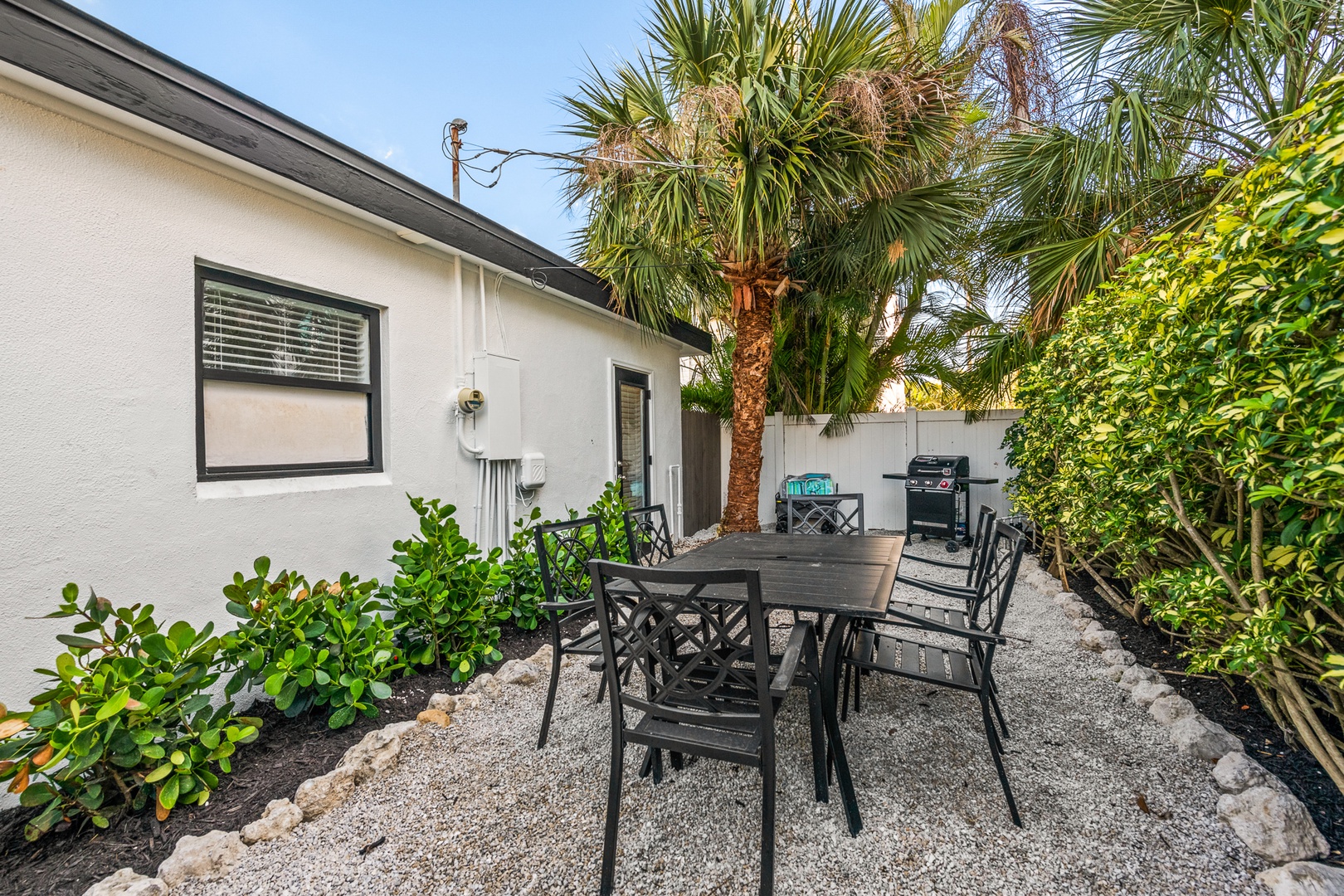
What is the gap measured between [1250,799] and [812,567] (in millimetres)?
1502

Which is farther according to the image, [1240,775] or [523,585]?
[523,585]

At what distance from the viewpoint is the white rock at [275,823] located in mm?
1733

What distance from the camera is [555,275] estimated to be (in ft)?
13.9

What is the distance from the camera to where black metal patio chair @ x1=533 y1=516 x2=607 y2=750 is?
2320 mm

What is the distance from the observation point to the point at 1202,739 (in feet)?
6.77

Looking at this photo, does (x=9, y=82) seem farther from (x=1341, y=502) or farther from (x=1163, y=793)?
(x=1163, y=793)

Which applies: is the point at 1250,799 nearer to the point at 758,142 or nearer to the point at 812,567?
the point at 812,567

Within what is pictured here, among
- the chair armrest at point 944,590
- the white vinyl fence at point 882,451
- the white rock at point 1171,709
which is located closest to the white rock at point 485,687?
the chair armrest at point 944,590

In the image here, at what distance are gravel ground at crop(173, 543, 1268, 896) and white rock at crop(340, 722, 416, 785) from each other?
0.06 m

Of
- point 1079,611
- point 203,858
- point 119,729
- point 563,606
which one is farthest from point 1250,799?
point 119,729

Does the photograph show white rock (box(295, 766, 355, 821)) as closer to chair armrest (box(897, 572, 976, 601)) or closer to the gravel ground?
the gravel ground

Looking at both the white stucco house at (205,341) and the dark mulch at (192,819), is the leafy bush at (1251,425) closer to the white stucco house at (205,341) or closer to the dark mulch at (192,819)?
the dark mulch at (192,819)

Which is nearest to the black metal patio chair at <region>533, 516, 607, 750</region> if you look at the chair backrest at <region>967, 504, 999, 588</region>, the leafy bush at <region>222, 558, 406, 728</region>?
the leafy bush at <region>222, 558, 406, 728</region>

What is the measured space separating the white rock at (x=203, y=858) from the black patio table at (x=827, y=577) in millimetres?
1453
